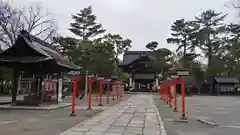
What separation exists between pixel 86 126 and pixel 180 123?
381 cm

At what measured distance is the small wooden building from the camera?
51.2 metres

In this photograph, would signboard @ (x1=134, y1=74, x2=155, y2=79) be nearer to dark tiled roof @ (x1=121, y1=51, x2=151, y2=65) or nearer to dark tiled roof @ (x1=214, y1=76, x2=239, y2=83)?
dark tiled roof @ (x1=121, y1=51, x2=151, y2=65)

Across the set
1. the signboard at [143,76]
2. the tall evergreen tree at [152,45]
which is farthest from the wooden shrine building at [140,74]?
the tall evergreen tree at [152,45]

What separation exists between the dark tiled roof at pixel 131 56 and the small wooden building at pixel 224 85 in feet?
48.5

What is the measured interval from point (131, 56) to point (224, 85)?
19543mm

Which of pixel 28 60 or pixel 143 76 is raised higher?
pixel 143 76

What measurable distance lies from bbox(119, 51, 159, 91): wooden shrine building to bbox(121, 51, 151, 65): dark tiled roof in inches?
32.7

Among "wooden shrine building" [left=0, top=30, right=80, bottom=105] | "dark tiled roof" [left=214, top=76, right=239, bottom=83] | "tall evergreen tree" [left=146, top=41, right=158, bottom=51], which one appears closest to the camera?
"wooden shrine building" [left=0, top=30, right=80, bottom=105]

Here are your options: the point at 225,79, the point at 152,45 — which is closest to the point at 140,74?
the point at 152,45

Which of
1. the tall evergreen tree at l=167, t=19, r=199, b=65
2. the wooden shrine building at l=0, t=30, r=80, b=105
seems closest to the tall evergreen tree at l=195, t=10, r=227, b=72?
the tall evergreen tree at l=167, t=19, r=199, b=65

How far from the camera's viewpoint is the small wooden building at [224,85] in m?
51.2

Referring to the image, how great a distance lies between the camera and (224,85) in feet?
169

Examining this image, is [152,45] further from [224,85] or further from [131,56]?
[224,85]

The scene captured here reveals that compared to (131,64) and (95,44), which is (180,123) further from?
(131,64)
